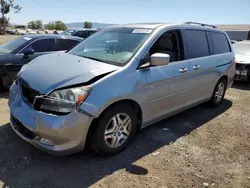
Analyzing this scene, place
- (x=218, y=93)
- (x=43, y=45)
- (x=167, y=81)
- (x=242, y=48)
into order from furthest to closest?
1. (x=242, y=48)
2. (x=43, y=45)
3. (x=218, y=93)
4. (x=167, y=81)

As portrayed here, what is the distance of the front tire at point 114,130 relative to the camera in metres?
2.83

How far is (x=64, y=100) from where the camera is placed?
102 inches

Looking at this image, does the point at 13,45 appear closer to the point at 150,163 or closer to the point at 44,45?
the point at 44,45

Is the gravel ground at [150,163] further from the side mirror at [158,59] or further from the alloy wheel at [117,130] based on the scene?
the side mirror at [158,59]

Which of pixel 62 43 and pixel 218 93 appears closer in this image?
pixel 218 93

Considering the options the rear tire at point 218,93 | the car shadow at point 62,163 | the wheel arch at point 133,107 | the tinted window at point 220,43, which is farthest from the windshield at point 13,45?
the rear tire at point 218,93

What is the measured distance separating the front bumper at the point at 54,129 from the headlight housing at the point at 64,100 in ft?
0.22

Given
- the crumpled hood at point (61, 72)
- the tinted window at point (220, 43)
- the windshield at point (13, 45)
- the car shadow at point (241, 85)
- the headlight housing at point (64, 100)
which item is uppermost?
the tinted window at point (220, 43)

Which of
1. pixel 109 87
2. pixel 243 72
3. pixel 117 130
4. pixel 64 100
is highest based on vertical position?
pixel 109 87

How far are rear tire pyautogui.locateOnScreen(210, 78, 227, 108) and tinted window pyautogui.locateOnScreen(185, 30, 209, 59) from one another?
95cm

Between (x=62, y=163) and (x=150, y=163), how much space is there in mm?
1122

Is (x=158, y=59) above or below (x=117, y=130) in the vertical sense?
above

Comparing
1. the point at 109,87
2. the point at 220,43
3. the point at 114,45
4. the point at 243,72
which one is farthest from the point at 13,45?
the point at 243,72

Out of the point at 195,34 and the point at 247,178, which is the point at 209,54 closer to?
the point at 195,34
